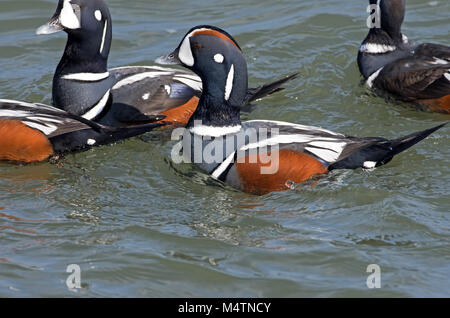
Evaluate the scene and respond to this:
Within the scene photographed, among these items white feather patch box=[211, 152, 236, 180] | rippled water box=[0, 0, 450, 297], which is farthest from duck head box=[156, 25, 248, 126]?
rippled water box=[0, 0, 450, 297]

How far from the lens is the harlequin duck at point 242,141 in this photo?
7.93 meters

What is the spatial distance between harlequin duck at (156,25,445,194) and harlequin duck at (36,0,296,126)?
112 cm

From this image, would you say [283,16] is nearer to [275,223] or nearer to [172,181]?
[172,181]

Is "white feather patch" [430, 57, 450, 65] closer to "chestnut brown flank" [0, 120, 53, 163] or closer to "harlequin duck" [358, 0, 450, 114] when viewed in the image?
"harlequin duck" [358, 0, 450, 114]

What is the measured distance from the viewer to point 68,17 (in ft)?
30.8

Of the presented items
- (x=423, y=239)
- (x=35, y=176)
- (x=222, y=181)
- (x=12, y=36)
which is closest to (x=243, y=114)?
(x=222, y=181)

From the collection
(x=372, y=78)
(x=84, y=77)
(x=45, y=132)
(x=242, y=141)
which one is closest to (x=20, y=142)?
(x=45, y=132)

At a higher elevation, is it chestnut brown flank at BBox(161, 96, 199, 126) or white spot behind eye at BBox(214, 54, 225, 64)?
white spot behind eye at BBox(214, 54, 225, 64)

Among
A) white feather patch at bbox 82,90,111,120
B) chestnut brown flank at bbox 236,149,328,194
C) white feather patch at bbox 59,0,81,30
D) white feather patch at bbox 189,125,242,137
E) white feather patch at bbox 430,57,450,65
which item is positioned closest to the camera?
chestnut brown flank at bbox 236,149,328,194

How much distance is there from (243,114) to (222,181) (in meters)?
2.26

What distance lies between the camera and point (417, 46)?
10984mm

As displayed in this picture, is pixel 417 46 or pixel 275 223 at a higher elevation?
pixel 417 46

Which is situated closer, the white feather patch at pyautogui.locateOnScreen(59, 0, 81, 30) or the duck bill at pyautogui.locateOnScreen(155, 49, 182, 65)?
the duck bill at pyautogui.locateOnScreen(155, 49, 182, 65)

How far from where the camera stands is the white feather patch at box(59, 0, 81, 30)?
939 cm
